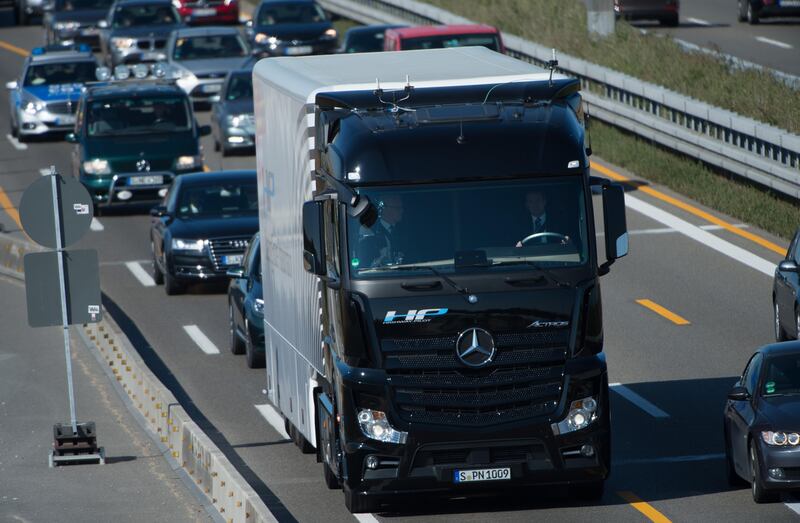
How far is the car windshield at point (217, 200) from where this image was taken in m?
25.6

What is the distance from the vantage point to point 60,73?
4178cm

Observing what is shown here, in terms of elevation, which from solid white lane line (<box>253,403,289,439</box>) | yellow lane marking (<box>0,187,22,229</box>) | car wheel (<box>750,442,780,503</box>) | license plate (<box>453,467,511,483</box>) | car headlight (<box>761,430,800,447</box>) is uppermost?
car headlight (<box>761,430,800,447</box>)

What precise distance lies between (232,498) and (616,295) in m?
10.6

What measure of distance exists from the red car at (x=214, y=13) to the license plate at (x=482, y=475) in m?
45.2

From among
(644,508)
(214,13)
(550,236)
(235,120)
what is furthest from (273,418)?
(214,13)

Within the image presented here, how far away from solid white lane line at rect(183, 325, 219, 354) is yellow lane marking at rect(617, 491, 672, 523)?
828 centimetres

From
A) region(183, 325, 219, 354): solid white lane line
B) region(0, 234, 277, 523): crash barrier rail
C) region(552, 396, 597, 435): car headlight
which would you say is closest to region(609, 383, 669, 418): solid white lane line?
region(552, 396, 597, 435): car headlight

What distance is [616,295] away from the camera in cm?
2292

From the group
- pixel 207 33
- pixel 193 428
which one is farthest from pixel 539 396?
pixel 207 33

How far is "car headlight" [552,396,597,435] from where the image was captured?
42.9 feet

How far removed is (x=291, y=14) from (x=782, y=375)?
3450 centimetres

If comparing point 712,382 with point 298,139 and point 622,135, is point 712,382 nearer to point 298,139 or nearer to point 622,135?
point 298,139

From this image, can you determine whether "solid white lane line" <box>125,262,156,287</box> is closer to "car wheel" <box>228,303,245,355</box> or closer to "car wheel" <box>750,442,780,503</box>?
"car wheel" <box>228,303,245,355</box>

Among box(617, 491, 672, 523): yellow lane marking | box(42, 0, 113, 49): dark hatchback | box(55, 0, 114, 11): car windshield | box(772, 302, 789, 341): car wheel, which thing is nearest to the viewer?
box(617, 491, 672, 523): yellow lane marking
